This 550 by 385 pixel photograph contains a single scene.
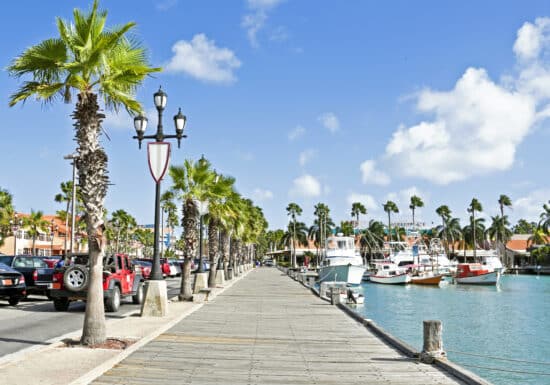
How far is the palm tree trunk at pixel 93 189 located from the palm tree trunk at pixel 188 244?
11.5 meters

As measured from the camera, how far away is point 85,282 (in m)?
16.5

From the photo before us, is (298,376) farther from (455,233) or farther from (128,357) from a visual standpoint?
(455,233)

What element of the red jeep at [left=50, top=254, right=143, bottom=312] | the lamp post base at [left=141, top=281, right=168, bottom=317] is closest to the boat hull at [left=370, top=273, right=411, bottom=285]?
the red jeep at [left=50, top=254, right=143, bottom=312]

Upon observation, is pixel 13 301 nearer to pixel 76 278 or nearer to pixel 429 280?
pixel 76 278

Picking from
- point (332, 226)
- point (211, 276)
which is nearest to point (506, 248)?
point (332, 226)

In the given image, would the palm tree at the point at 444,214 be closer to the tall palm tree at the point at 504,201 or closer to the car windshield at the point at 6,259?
the tall palm tree at the point at 504,201

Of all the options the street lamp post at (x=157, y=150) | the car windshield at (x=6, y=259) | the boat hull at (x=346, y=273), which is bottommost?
the boat hull at (x=346, y=273)

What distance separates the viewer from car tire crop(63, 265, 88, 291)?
16438 mm

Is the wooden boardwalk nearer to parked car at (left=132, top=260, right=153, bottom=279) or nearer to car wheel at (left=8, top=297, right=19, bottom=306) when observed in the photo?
car wheel at (left=8, top=297, right=19, bottom=306)

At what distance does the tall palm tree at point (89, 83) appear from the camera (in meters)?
10.7

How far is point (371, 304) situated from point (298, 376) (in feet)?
108

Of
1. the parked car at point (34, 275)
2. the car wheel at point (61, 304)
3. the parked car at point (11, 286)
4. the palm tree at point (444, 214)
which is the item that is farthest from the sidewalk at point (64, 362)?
the palm tree at point (444, 214)

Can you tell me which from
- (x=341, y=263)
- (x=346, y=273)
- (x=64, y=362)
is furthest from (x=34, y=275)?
(x=341, y=263)

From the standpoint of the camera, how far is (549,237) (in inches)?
5064
